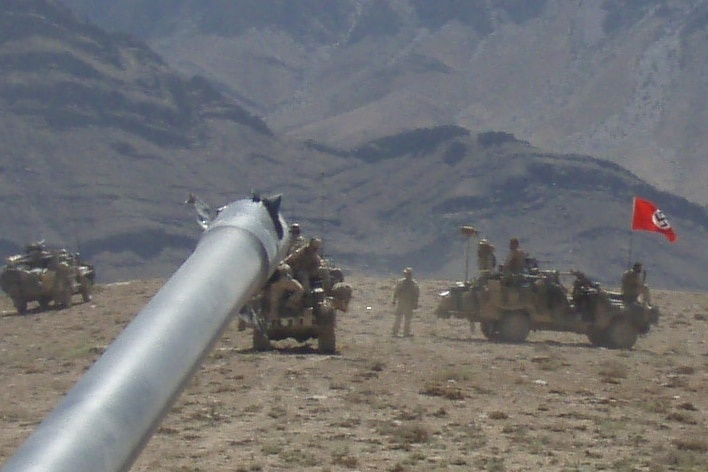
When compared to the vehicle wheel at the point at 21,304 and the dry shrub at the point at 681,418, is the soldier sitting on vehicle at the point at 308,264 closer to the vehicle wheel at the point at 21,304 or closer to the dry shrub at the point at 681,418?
the dry shrub at the point at 681,418

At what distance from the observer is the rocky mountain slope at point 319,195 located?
6225 inches

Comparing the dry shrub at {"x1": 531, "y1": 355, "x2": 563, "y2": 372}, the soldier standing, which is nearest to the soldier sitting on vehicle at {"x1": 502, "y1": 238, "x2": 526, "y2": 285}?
the soldier standing

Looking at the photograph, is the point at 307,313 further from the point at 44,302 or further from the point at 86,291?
the point at 86,291

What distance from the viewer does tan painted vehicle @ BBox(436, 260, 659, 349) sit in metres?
28.1

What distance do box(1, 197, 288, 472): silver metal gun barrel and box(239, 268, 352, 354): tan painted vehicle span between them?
13.4 meters

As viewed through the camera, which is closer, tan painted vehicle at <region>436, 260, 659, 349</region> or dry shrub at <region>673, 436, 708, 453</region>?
dry shrub at <region>673, 436, 708, 453</region>

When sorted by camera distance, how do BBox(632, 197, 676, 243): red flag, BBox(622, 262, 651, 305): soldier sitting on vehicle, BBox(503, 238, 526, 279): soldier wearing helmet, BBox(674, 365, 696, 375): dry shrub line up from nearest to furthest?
BBox(674, 365, 696, 375): dry shrub, BBox(503, 238, 526, 279): soldier wearing helmet, BBox(622, 262, 651, 305): soldier sitting on vehicle, BBox(632, 197, 676, 243): red flag

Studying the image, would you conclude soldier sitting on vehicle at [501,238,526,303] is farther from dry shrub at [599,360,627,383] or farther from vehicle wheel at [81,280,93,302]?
vehicle wheel at [81,280,93,302]

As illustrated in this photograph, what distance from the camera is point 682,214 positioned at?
176500mm

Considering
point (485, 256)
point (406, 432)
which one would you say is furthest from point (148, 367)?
point (485, 256)

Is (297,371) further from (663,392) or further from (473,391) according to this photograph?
(663,392)

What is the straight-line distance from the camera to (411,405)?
58.2 feet

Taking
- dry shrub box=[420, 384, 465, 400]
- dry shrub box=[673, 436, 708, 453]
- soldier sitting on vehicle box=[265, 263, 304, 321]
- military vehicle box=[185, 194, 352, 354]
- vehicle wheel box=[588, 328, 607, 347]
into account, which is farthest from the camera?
vehicle wheel box=[588, 328, 607, 347]

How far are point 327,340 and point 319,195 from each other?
143m
